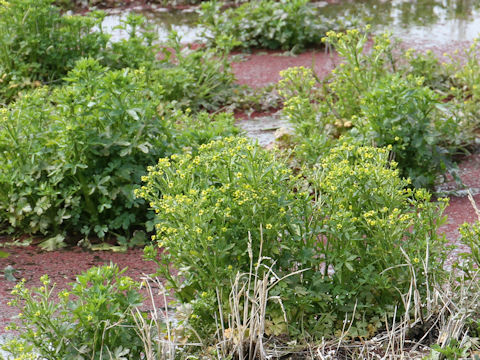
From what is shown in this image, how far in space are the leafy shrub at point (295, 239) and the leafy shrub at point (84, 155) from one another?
1.10m

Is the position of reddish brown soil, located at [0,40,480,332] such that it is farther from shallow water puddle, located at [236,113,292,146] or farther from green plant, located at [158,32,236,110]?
green plant, located at [158,32,236,110]

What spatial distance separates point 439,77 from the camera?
714 centimetres

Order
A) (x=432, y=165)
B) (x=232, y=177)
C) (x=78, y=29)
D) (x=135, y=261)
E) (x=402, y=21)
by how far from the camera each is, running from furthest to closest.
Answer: (x=402, y=21) < (x=78, y=29) < (x=432, y=165) < (x=135, y=261) < (x=232, y=177)

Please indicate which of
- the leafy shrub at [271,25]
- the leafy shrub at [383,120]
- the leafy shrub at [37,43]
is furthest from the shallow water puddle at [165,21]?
the leafy shrub at [383,120]

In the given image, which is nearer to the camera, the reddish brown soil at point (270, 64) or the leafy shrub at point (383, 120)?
the leafy shrub at point (383, 120)

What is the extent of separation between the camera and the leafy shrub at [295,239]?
10.8 ft

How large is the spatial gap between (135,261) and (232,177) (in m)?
1.28

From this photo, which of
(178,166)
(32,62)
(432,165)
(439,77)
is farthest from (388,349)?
(32,62)

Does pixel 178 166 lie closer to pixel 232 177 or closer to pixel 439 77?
pixel 232 177

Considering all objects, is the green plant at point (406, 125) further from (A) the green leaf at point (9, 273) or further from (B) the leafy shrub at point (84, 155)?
(A) the green leaf at point (9, 273)

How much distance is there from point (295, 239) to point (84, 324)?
1.03 m

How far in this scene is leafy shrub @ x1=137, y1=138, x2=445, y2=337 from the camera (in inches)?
130

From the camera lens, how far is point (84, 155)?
4.61 meters

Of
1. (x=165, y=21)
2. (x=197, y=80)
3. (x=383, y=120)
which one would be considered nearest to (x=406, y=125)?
(x=383, y=120)
